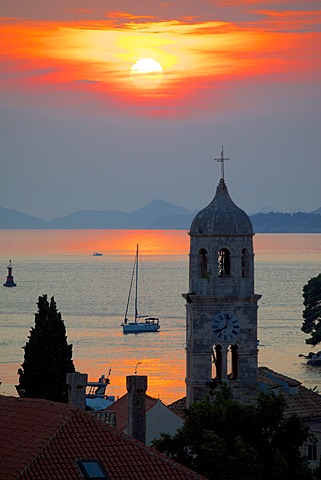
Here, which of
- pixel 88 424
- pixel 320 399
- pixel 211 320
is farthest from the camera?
pixel 320 399

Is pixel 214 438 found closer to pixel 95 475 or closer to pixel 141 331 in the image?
pixel 95 475

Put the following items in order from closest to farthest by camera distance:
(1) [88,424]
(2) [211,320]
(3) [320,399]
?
1. (1) [88,424]
2. (2) [211,320]
3. (3) [320,399]

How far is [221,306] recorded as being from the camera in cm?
4344

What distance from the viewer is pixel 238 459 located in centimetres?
3497

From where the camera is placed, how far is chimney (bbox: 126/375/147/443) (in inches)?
1390

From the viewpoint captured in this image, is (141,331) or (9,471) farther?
(141,331)

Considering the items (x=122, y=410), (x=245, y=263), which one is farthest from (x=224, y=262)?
(x=122, y=410)

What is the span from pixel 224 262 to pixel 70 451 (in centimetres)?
1526

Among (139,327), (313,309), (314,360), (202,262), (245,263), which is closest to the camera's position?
(245,263)

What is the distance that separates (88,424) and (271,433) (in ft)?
24.8

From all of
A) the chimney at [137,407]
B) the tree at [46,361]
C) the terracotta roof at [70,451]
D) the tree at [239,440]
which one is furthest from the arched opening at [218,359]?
the terracotta roof at [70,451]

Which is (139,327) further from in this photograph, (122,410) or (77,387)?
(77,387)

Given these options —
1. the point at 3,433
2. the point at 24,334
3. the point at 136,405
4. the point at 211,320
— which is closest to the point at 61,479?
the point at 3,433

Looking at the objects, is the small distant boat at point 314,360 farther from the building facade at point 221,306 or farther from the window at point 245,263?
the window at point 245,263
